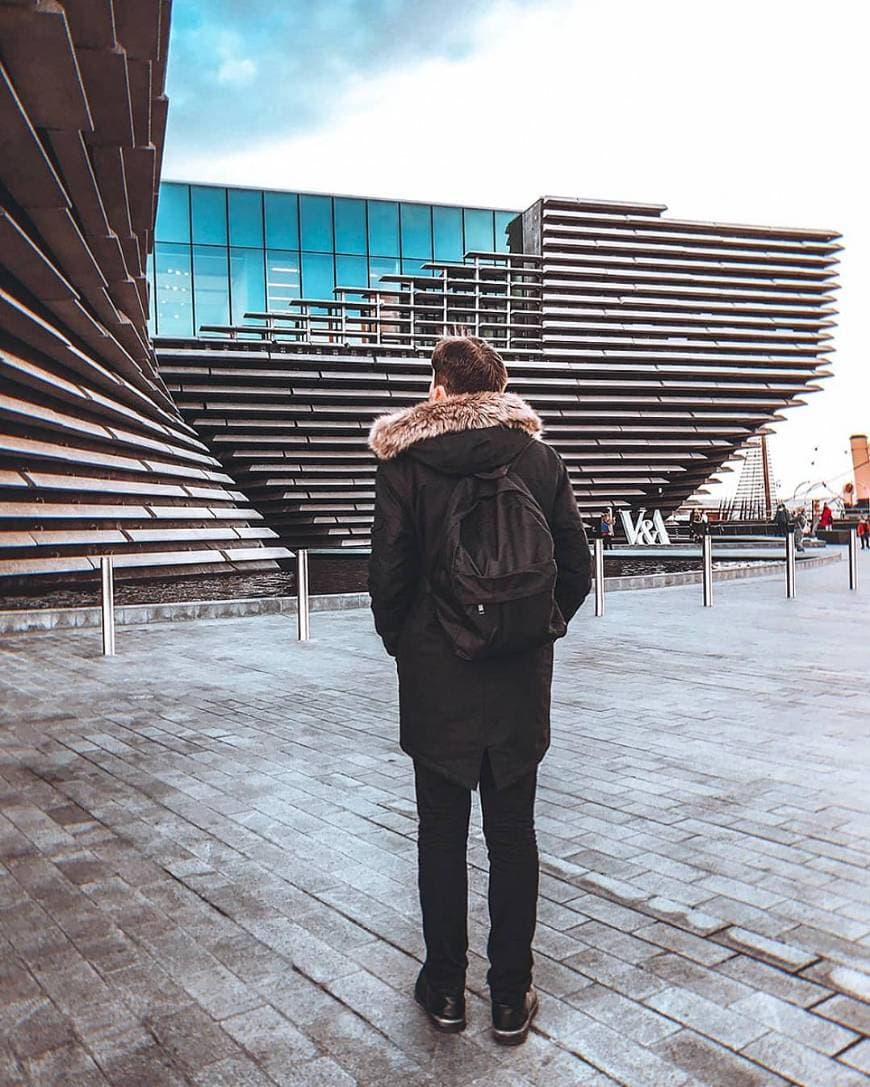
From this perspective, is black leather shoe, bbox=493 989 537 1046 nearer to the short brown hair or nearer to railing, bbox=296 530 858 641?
the short brown hair

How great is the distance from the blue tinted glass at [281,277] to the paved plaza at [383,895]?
1479 inches

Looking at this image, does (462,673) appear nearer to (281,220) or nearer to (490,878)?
(490,878)

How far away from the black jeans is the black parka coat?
95mm

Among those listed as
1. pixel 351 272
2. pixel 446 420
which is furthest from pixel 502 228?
pixel 446 420

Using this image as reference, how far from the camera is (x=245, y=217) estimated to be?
1682 inches

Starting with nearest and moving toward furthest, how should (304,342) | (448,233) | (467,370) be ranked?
(467,370) → (304,342) → (448,233)

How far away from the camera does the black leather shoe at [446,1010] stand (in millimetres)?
2676

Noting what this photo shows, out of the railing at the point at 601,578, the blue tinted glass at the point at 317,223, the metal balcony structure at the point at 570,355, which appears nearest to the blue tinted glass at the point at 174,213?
the metal balcony structure at the point at 570,355

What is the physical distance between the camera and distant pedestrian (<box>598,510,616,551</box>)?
1554 inches

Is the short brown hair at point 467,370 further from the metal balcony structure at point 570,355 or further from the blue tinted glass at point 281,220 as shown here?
the blue tinted glass at point 281,220

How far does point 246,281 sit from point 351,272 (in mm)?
4729

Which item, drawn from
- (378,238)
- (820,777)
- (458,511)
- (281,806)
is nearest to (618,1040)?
(458,511)

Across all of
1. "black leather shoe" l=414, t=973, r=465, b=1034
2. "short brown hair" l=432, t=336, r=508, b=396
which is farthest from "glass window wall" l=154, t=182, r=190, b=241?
"black leather shoe" l=414, t=973, r=465, b=1034

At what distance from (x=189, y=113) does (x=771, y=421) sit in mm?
32250
